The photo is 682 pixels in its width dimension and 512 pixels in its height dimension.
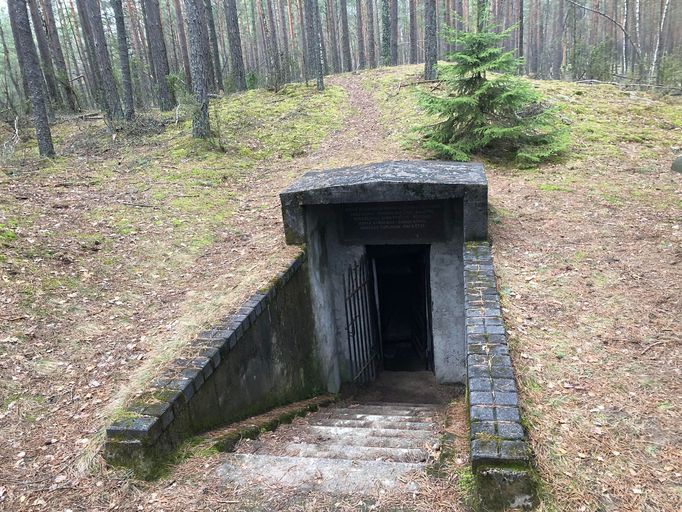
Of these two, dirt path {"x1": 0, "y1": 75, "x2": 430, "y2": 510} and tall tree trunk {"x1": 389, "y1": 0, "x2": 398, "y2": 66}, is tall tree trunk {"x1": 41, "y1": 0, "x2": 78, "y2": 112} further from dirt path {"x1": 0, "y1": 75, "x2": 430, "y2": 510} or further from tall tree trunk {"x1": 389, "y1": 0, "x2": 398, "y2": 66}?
tall tree trunk {"x1": 389, "y1": 0, "x2": 398, "y2": 66}

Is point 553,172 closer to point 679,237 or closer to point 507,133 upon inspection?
point 507,133

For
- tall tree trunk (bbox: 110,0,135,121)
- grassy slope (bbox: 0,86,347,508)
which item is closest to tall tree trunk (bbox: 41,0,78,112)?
tall tree trunk (bbox: 110,0,135,121)

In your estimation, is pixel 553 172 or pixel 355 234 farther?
pixel 553 172

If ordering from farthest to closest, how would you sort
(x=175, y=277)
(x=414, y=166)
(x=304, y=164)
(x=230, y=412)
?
(x=304, y=164), (x=414, y=166), (x=175, y=277), (x=230, y=412)

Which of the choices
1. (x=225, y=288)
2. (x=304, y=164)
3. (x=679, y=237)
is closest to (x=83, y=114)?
(x=304, y=164)

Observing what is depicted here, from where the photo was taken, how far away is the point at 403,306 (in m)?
12.4

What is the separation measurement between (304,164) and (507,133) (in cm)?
490

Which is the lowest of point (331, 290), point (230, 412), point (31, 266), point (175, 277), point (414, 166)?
point (331, 290)

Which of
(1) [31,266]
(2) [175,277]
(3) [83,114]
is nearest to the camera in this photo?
(1) [31,266]

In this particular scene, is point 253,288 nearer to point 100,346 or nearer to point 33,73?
point 100,346

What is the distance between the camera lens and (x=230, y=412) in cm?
458

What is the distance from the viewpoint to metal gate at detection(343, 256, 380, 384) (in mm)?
8477

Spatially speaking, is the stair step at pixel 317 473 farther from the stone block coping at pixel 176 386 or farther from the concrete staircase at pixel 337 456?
the stone block coping at pixel 176 386

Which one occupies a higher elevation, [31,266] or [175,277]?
[31,266]
